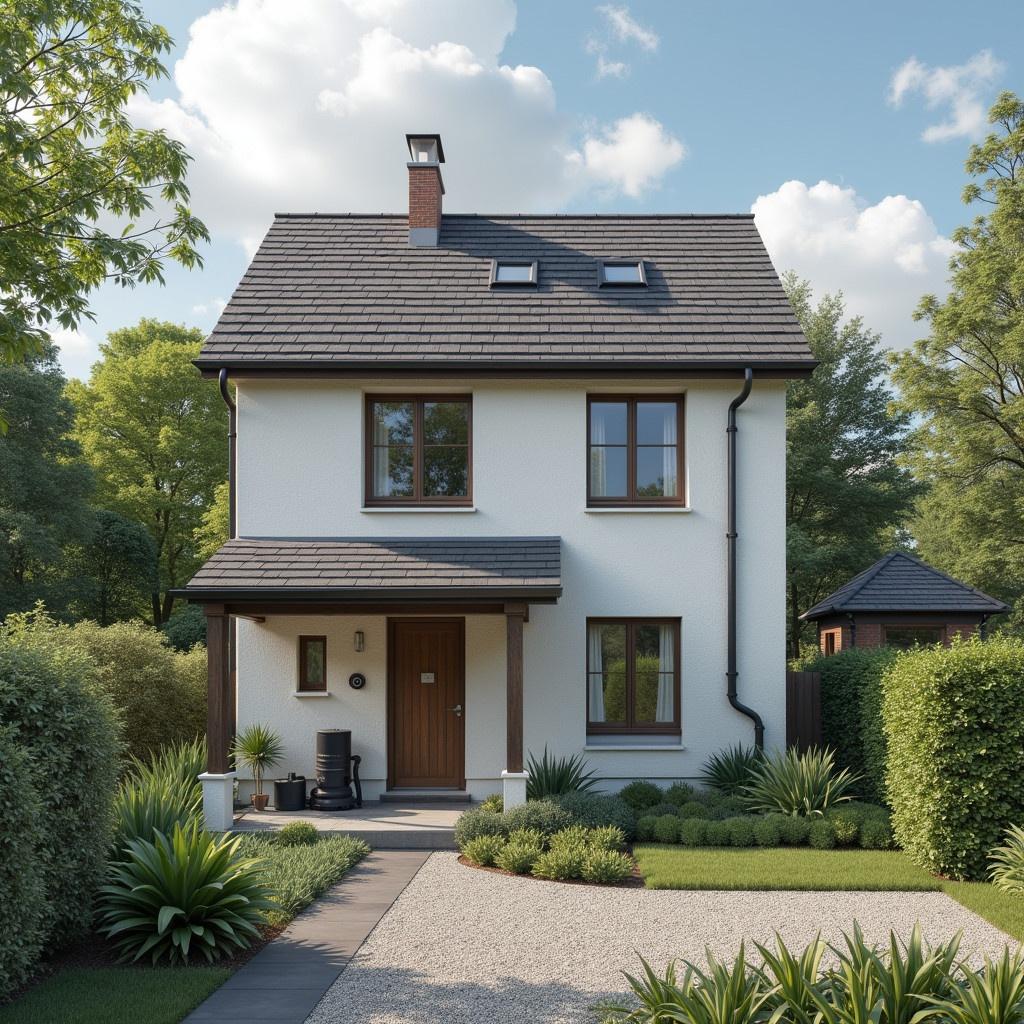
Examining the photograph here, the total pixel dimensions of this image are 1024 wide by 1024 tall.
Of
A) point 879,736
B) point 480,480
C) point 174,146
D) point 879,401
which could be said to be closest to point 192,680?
point 480,480

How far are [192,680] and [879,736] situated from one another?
1073 cm

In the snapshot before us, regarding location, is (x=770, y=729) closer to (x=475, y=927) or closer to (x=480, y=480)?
(x=480, y=480)

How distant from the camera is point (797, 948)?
24.5 ft

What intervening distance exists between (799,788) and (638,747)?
7.94 feet

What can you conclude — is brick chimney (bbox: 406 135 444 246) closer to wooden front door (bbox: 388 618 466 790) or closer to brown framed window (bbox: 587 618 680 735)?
wooden front door (bbox: 388 618 466 790)

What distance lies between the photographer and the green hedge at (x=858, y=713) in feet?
39.7

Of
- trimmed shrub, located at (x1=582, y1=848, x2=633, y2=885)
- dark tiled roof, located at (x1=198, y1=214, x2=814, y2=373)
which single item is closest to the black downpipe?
dark tiled roof, located at (x1=198, y1=214, x2=814, y2=373)

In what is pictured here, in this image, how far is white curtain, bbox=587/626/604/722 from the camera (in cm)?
1402

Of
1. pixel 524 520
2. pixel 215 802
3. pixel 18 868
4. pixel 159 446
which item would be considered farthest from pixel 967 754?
pixel 159 446

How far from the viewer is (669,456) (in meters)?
14.4

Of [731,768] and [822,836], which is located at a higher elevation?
[731,768]

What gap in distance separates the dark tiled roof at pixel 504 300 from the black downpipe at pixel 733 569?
53cm

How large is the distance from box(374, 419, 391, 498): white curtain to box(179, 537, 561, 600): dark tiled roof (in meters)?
0.82

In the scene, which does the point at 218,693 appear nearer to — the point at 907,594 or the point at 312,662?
the point at 312,662
